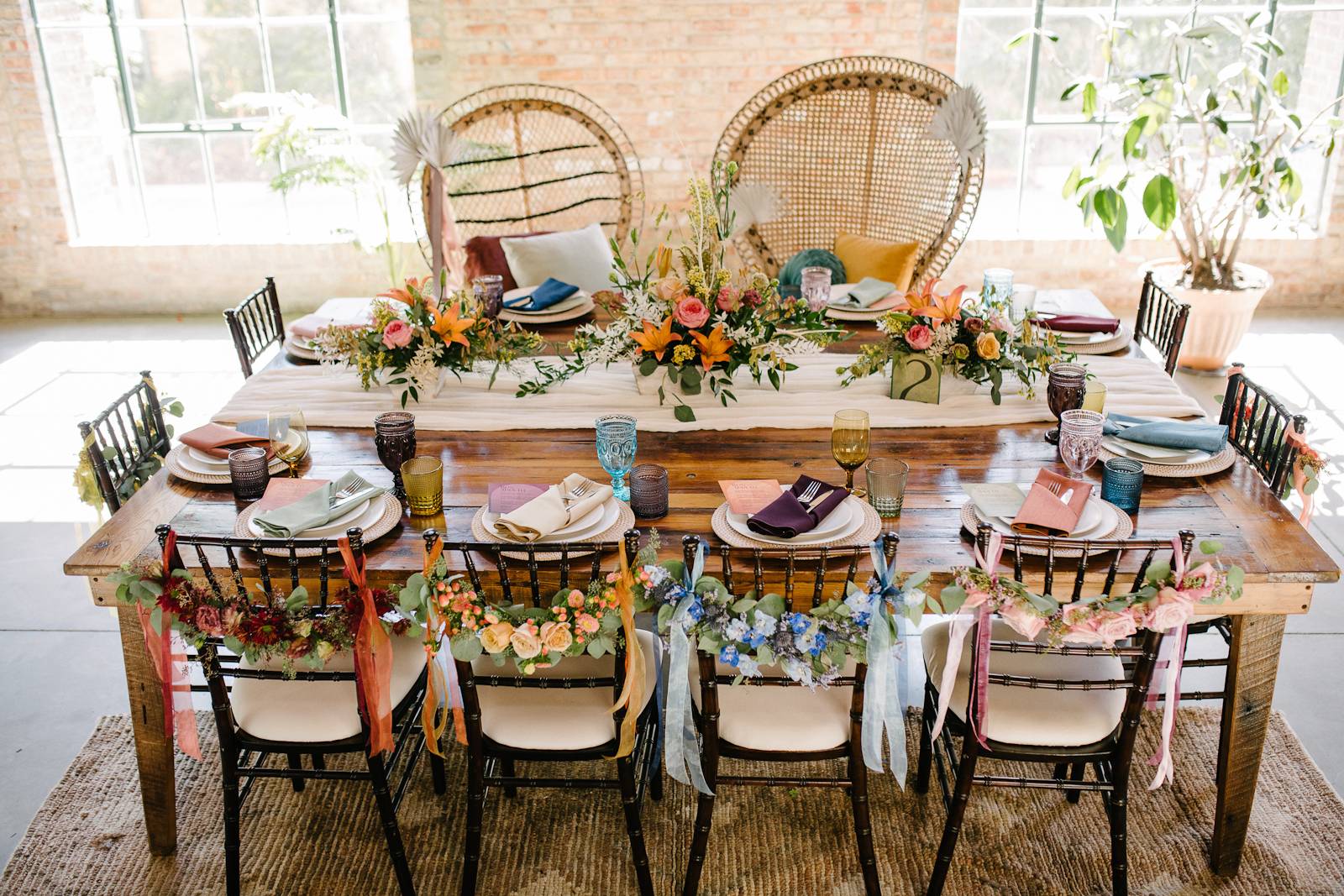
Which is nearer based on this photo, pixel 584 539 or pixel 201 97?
pixel 584 539

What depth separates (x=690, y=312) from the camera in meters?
2.63

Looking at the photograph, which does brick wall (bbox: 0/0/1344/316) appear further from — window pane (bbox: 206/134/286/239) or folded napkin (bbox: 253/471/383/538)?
folded napkin (bbox: 253/471/383/538)

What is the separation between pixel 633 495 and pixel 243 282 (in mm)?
4654

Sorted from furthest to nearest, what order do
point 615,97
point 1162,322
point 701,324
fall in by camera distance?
point 615,97 < point 1162,322 < point 701,324

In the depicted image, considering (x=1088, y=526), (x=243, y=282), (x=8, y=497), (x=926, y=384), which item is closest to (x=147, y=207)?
(x=243, y=282)

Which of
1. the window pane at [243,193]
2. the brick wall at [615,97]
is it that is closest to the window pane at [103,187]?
the brick wall at [615,97]

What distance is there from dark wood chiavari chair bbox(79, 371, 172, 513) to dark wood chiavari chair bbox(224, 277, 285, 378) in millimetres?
505

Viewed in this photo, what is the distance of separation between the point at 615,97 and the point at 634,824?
407 cm

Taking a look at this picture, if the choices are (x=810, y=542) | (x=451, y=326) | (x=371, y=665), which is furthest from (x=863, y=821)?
(x=451, y=326)

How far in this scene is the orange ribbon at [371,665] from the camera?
6.53ft

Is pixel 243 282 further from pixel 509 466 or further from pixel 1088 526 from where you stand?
pixel 1088 526

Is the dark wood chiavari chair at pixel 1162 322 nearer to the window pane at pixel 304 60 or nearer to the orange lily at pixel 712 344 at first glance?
the orange lily at pixel 712 344

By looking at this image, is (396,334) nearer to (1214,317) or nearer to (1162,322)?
(1162,322)

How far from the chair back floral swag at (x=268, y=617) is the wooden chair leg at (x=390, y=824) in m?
0.15
